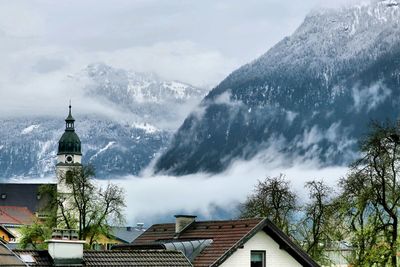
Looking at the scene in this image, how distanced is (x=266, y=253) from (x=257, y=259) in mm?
528

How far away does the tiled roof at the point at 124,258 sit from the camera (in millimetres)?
42438

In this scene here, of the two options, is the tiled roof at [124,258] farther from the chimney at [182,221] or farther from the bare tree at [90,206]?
the bare tree at [90,206]

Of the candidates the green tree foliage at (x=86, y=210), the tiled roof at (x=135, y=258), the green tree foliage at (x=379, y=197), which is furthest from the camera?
the green tree foliage at (x=86, y=210)

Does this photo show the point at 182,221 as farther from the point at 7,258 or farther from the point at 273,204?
the point at 273,204

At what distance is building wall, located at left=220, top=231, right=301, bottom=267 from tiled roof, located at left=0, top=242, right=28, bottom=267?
19690 mm

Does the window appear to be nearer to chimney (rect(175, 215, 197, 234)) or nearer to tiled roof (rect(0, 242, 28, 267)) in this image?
chimney (rect(175, 215, 197, 234))

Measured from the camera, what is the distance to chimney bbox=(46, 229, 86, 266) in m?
42.0

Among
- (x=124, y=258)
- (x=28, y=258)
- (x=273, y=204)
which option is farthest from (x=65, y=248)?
(x=273, y=204)

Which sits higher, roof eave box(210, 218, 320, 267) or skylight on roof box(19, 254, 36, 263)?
roof eave box(210, 218, 320, 267)

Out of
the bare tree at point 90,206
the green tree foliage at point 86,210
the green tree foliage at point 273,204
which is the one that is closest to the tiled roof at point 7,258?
the green tree foliage at point 273,204

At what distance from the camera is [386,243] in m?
56.7

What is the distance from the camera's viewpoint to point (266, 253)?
52.1 meters

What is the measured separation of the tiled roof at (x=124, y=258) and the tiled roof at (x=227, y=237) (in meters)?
3.21

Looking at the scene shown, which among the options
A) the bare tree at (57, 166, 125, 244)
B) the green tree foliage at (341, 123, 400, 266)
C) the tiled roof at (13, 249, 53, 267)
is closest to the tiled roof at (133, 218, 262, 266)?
the green tree foliage at (341, 123, 400, 266)
